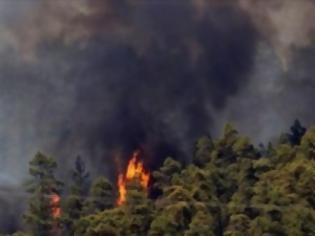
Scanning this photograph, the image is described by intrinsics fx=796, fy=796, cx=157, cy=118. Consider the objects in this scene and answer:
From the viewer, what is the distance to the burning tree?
146ft

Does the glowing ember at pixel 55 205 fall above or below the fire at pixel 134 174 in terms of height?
below

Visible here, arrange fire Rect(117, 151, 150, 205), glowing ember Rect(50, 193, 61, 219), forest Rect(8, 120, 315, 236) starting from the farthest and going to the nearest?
fire Rect(117, 151, 150, 205), glowing ember Rect(50, 193, 61, 219), forest Rect(8, 120, 315, 236)

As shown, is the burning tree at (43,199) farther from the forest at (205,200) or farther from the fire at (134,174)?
the fire at (134,174)

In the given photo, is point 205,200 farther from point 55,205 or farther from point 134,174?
point 134,174

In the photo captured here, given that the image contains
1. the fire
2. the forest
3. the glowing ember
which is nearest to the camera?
the forest

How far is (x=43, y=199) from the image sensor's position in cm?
4534

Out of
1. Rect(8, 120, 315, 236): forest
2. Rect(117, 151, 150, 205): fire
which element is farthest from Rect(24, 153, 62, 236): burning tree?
Rect(117, 151, 150, 205): fire

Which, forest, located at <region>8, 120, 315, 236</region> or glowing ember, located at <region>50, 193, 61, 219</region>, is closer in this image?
forest, located at <region>8, 120, 315, 236</region>

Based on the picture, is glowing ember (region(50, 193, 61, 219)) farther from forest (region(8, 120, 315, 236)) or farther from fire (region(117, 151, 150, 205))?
fire (region(117, 151, 150, 205))

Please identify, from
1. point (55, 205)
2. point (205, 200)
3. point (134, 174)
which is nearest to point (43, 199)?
point (55, 205)

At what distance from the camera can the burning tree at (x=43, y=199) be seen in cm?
4453

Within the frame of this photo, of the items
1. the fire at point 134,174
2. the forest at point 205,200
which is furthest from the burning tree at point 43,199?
the fire at point 134,174

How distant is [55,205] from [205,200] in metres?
8.58

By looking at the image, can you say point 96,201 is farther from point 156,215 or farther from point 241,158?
point 241,158
